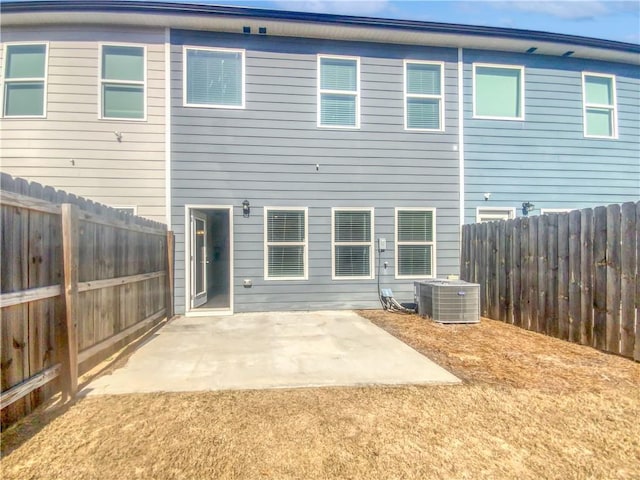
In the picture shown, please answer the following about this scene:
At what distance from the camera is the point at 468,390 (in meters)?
3.12

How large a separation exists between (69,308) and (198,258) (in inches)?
162

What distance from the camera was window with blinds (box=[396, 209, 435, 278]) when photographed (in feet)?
23.6

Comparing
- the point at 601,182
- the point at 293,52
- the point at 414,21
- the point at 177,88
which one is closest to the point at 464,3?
the point at 414,21

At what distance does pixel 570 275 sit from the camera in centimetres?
480

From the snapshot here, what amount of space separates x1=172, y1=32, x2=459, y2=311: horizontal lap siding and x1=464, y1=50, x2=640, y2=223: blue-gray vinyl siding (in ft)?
2.22

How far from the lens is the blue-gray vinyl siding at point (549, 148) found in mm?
7418

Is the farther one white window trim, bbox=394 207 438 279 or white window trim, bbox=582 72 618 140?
white window trim, bbox=582 72 618 140

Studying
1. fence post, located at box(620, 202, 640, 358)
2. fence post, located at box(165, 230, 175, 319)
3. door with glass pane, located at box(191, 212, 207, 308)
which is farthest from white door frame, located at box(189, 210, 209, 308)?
fence post, located at box(620, 202, 640, 358)

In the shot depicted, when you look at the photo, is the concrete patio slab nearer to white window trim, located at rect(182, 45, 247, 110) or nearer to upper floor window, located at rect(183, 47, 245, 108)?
white window trim, located at rect(182, 45, 247, 110)

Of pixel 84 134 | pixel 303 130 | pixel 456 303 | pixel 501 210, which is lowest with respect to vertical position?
pixel 456 303

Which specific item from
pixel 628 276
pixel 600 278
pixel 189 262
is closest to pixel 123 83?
pixel 189 262

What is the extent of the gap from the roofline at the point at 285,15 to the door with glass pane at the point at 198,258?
12.3ft

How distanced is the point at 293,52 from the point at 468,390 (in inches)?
262

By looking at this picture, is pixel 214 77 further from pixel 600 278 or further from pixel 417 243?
pixel 600 278
